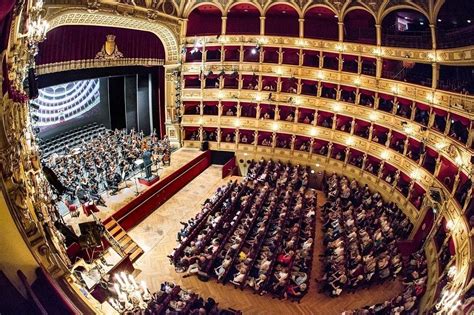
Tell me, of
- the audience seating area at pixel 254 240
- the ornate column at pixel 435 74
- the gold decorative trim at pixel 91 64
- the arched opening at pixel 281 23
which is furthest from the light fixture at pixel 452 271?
the arched opening at pixel 281 23

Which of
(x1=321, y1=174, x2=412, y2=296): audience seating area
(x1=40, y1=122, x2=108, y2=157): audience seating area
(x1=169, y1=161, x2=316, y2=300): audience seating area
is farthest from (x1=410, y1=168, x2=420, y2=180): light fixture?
(x1=40, y1=122, x2=108, y2=157): audience seating area

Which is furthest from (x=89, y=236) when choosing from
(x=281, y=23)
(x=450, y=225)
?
(x=281, y=23)

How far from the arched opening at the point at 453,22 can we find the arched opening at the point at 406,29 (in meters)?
0.70

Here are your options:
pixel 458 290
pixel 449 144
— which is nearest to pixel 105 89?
pixel 449 144

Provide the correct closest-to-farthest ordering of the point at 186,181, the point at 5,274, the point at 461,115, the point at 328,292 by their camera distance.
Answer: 1. the point at 5,274
2. the point at 328,292
3. the point at 461,115
4. the point at 186,181

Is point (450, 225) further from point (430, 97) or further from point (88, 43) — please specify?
point (88, 43)

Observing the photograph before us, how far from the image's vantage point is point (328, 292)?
11617 millimetres

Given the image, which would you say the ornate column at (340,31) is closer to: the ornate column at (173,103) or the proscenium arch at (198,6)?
the proscenium arch at (198,6)

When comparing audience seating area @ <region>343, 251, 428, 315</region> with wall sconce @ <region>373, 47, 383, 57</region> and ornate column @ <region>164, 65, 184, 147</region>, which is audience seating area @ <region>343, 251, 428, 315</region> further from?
ornate column @ <region>164, 65, 184, 147</region>

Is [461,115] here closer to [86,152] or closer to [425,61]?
[425,61]

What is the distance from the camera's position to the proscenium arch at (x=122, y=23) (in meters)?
12.7

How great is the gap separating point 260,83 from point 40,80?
11831 millimetres

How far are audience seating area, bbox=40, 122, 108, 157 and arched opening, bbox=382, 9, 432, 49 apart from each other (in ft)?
51.0

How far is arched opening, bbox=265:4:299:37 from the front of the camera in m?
20.3
